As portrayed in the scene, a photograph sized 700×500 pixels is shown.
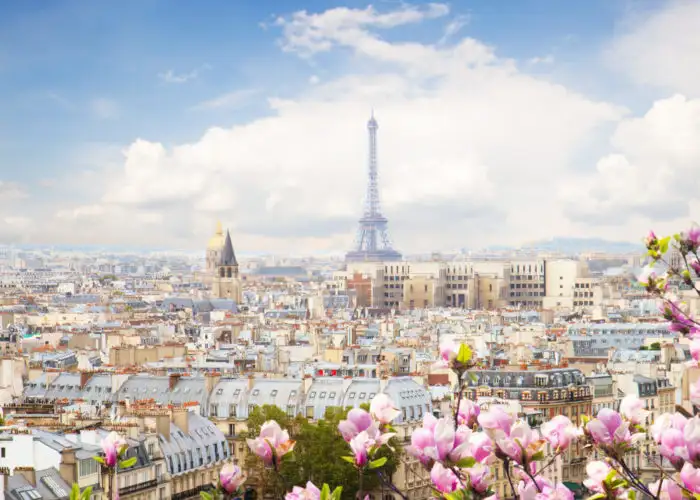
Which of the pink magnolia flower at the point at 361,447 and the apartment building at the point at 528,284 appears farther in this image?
the apartment building at the point at 528,284

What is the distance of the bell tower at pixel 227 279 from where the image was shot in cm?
11950

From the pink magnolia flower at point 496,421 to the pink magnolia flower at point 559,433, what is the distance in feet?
1.56

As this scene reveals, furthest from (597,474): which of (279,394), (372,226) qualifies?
(372,226)

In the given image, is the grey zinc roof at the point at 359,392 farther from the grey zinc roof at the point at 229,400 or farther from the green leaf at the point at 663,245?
the green leaf at the point at 663,245

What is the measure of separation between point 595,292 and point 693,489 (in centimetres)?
11268

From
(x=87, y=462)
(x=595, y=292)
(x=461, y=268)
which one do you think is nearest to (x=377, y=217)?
(x=461, y=268)

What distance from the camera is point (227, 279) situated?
121812 millimetres

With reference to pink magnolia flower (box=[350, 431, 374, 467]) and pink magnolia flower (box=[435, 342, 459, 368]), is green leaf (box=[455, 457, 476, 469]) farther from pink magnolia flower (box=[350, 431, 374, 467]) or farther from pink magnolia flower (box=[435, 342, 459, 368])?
pink magnolia flower (box=[435, 342, 459, 368])

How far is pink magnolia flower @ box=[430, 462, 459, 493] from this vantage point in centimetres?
529

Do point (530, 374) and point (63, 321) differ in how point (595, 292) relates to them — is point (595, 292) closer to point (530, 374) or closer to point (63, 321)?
point (63, 321)

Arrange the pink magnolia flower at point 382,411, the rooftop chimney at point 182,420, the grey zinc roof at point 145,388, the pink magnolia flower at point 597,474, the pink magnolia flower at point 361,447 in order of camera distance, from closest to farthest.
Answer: the pink magnolia flower at point 597,474 → the pink magnolia flower at point 361,447 → the pink magnolia flower at point 382,411 → the rooftop chimney at point 182,420 → the grey zinc roof at point 145,388

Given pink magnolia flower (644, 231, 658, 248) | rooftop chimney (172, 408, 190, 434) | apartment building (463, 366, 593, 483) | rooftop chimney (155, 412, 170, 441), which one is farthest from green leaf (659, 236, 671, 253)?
apartment building (463, 366, 593, 483)

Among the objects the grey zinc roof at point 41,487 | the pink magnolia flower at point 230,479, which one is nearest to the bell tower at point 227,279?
the grey zinc roof at point 41,487

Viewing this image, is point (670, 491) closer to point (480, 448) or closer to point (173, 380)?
point (480, 448)
